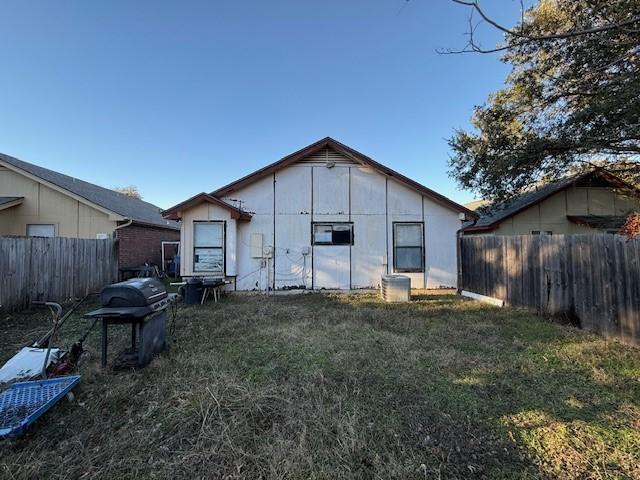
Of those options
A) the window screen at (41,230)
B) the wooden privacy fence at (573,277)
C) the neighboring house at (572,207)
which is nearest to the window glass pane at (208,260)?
the window screen at (41,230)

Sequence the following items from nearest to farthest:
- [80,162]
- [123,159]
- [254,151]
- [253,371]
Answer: [253,371] → [254,151] → [123,159] → [80,162]

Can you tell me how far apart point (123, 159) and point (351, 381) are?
19.5m

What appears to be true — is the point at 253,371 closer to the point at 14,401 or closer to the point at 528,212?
the point at 14,401

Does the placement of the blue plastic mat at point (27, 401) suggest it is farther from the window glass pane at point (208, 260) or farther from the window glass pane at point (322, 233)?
the window glass pane at point (322, 233)

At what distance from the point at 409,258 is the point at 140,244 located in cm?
1182

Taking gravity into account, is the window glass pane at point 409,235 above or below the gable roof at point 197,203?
below

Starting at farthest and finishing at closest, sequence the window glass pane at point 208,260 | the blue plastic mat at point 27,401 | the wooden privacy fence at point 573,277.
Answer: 1. the window glass pane at point 208,260
2. the wooden privacy fence at point 573,277
3. the blue plastic mat at point 27,401

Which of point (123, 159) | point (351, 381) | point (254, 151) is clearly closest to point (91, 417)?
point (351, 381)

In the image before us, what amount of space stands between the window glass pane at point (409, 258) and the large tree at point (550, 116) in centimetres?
382

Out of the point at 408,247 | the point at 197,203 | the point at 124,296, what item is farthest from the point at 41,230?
the point at 408,247

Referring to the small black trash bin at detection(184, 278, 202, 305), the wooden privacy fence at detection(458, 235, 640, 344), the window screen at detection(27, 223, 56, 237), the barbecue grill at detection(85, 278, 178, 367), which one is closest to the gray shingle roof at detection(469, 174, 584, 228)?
the wooden privacy fence at detection(458, 235, 640, 344)

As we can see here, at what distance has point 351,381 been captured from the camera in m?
3.60

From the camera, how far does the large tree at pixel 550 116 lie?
304 inches

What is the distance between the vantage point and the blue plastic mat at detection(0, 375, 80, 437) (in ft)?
8.31
